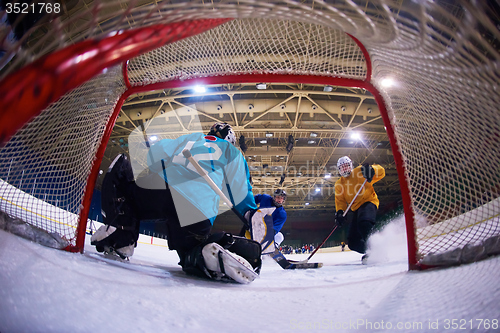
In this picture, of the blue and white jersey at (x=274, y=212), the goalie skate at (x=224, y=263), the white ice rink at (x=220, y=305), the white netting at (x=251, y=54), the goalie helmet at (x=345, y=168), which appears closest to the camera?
the white ice rink at (x=220, y=305)

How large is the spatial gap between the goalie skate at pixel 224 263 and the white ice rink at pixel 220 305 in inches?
6.1

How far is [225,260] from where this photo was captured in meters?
1.00

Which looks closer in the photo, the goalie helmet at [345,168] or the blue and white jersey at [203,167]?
the blue and white jersey at [203,167]

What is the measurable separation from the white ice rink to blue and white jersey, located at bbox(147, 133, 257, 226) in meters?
0.54

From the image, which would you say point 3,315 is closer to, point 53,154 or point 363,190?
point 53,154

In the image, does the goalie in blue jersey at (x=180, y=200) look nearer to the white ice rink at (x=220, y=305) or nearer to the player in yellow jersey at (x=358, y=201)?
the white ice rink at (x=220, y=305)

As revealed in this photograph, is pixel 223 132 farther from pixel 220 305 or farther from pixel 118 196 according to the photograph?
pixel 220 305

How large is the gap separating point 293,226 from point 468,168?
1756 cm

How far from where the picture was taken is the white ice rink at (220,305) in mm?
447

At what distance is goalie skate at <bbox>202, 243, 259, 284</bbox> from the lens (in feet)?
3.27

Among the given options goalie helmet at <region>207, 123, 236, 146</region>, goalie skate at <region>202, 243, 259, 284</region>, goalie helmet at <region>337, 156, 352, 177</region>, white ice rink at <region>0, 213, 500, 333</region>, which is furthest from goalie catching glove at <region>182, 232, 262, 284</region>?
goalie helmet at <region>337, 156, 352, 177</region>

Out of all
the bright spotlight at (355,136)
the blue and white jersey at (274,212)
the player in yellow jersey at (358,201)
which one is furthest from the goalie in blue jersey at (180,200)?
the bright spotlight at (355,136)

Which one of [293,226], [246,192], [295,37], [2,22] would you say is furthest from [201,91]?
[293,226]

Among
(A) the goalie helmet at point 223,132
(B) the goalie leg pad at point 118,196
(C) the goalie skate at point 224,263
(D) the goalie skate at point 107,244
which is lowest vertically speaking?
(D) the goalie skate at point 107,244
